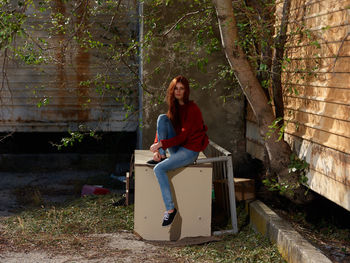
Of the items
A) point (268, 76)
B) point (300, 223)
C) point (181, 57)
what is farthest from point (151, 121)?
point (300, 223)

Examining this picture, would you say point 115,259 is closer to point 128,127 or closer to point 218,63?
point 218,63

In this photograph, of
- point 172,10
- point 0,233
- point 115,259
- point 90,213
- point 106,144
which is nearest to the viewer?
point 115,259

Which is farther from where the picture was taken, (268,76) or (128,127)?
(128,127)

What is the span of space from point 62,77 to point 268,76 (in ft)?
16.2

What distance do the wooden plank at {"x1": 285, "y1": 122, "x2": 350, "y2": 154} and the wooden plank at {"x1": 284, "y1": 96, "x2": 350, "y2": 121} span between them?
0.21 metres

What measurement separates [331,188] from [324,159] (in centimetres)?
34

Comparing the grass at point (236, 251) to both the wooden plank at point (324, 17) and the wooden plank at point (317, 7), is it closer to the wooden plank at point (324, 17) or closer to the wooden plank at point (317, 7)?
the wooden plank at point (324, 17)

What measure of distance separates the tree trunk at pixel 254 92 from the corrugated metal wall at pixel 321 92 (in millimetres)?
251

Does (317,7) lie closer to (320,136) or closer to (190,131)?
(320,136)

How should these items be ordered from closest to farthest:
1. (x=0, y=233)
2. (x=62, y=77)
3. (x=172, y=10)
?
(x=0, y=233)
(x=172, y=10)
(x=62, y=77)

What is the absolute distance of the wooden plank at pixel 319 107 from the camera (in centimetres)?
528

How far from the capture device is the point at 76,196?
895cm

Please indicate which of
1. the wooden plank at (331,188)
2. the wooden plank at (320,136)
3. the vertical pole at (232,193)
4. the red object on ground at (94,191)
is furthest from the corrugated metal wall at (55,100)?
the wooden plank at (331,188)

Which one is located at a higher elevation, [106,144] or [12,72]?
[12,72]
